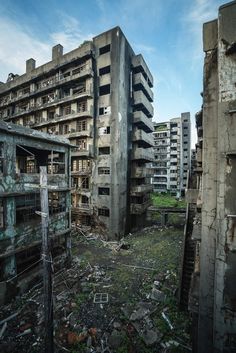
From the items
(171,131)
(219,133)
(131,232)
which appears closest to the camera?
(219,133)

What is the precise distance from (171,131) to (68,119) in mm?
38966

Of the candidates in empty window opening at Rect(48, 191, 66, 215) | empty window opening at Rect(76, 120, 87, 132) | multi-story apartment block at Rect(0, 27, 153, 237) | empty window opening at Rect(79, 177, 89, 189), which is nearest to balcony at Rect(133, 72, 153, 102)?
multi-story apartment block at Rect(0, 27, 153, 237)

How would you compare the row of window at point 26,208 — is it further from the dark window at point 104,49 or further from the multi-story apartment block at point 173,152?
the multi-story apartment block at point 173,152

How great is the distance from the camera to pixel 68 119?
22.9 m

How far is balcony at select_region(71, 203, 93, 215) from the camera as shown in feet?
73.8

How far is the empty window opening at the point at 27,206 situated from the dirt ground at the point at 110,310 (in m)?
4.37

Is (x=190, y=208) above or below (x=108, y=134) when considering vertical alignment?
below

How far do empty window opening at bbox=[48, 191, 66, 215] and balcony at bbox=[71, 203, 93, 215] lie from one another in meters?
8.54

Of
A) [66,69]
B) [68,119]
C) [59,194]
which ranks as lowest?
[59,194]

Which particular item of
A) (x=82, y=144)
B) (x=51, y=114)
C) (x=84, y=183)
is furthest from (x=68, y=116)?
(x=84, y=183)

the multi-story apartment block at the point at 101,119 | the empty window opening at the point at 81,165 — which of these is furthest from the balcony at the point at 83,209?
the empty window opening at the point at 81,165

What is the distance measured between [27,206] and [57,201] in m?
2.83

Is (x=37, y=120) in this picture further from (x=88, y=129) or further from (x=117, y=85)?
(x=117, y=85)

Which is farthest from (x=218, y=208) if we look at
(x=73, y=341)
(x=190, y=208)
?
(x=190, y=208)
